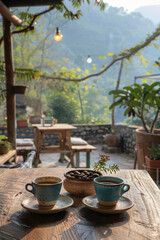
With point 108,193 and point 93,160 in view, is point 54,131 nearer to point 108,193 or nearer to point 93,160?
point 93,160

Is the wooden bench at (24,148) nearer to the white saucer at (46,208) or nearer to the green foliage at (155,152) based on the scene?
the green foliage at (155,152)

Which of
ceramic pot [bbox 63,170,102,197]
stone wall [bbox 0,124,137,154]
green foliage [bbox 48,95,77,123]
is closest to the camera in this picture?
ceramic pot [bbox 63,170,102,197]

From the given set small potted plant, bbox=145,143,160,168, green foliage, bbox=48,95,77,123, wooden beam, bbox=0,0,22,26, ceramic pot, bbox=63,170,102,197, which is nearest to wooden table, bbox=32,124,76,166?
small potted plant, bbox=145,143,160,168

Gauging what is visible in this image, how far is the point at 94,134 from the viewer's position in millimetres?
7906

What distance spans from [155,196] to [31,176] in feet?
2.12

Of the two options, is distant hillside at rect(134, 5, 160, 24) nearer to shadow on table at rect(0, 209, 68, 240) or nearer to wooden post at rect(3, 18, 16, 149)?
wooden post at rect(3, 18, 16, 149)

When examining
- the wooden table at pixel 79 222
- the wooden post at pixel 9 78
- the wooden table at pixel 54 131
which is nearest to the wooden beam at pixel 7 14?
the wooden post at pixel 9 78

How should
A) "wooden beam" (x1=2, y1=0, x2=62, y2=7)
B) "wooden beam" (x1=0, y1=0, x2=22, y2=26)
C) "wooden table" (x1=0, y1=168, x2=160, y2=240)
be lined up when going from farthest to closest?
"wooden beam" (x1=2, y1=0, x2=62, y2=7), "wooden beam" (x1=0, y1=0, x2=22, y2=26), "wooden table" (x1=0, y1=168, x2=160, y2=240)

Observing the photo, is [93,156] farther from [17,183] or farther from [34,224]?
[34,224]

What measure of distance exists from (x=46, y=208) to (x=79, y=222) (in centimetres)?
14

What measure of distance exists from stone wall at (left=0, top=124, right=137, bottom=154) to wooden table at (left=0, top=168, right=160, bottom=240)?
543cm

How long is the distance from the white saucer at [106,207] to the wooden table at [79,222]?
0.07 ft

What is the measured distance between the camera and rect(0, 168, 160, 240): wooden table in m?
0.80

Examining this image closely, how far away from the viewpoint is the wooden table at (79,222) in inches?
31.7
